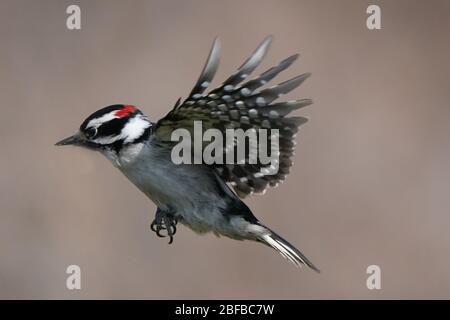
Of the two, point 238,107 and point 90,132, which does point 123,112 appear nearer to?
point 90,132

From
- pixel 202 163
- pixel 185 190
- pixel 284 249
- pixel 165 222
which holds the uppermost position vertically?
pixel 202 163

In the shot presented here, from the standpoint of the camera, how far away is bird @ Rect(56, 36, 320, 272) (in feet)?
15.0

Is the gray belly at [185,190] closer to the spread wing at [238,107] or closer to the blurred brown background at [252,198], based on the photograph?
the spread wing at [238,107]

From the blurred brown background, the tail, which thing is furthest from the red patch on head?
the blurred brown background

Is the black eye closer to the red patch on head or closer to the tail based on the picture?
the red patch on head

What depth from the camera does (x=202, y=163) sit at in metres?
4.81

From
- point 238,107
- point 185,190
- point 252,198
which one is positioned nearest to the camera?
point 238,107

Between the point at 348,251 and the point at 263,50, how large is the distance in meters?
4.39

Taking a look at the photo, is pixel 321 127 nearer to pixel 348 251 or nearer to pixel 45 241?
pixel 348 251

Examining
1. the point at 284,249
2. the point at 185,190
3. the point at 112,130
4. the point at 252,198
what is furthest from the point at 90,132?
the point at 252,198

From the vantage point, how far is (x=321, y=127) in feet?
29.1

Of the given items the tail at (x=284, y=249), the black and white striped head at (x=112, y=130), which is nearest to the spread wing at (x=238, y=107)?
the black and white striped head at (x=112, y=130)

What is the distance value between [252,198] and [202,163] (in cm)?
358

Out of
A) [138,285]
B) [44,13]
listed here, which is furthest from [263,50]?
[44,13]
